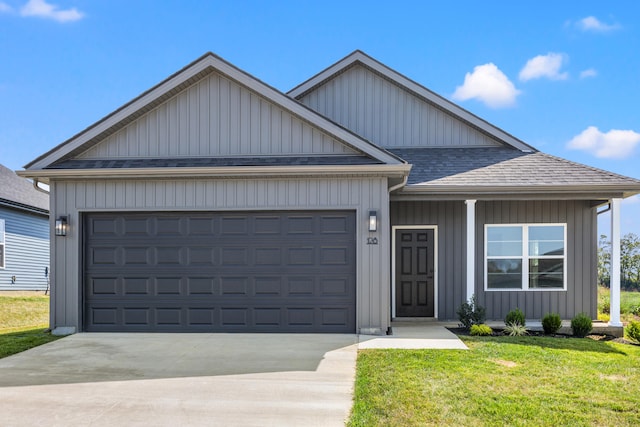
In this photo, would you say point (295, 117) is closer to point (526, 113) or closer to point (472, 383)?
point (472, 383)

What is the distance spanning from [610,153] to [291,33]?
4226 centimetres

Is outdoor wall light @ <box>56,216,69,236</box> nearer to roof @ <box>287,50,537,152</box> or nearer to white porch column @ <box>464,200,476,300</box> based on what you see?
roof @ <box>287,50,537,152</box>

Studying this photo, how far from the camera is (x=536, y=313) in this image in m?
10.8

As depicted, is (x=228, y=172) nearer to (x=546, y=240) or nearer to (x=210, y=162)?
(x=210, y=162)

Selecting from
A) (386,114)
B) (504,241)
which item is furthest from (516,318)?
(386,114)

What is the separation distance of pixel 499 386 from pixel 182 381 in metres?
3.71

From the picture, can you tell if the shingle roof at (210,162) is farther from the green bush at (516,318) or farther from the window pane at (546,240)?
the window pane at (546,240)

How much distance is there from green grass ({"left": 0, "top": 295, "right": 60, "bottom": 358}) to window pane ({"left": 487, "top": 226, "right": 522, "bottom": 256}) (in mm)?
8827

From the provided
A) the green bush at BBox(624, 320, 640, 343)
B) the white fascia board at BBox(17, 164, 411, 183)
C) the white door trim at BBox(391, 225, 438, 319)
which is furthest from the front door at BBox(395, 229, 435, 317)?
the green bush at BBox(624, 320, 640, 343)

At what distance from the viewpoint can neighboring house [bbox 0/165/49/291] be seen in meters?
18.4

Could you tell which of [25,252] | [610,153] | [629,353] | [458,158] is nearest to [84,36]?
[25,252]

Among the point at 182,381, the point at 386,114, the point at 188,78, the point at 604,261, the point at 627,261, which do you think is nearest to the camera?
the point at 182,381

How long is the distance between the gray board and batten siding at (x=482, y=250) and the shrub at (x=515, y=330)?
138 cm

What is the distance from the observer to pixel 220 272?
9.18 metres
